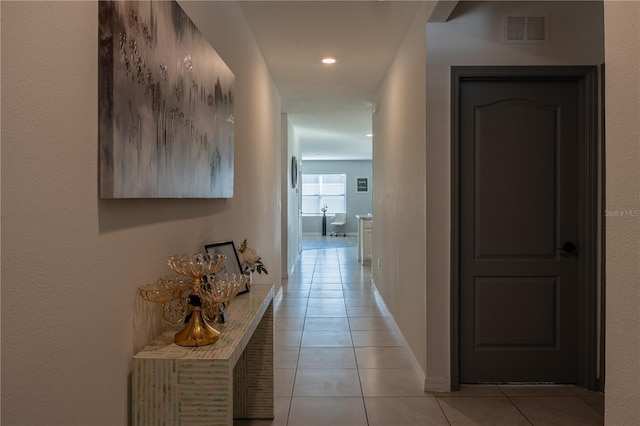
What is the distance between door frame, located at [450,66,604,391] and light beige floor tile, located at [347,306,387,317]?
188 cm

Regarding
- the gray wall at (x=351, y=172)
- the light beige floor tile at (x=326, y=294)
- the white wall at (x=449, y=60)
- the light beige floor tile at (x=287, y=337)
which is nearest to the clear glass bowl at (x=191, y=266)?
the white wall at (x=449, y=60)

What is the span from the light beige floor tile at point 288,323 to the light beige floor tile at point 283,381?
3.32 feet

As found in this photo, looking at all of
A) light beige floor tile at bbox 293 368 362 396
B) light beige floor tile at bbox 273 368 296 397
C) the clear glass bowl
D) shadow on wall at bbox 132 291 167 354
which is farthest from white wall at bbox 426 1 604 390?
shadow on wall at bbox 132 291 167 354

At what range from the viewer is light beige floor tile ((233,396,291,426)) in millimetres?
2406

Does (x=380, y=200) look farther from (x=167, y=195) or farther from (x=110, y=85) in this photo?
(x=110, y=85)

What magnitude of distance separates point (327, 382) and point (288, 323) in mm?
1444

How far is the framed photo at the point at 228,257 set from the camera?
225cm

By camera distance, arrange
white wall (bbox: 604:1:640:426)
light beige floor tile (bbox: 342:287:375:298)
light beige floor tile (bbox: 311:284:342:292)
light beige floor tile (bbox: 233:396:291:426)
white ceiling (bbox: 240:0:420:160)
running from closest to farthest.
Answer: white wall (bbox: 604:1:640:426) < light beige floor tile (bbox: 233:396:291:426) < white ceiling (bbox: 240:0:420:160) < light beige floor tile (bbox: 342:287:375:298) < light beige floor tile (bbox: 311:284:342:292)

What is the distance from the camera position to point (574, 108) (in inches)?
114

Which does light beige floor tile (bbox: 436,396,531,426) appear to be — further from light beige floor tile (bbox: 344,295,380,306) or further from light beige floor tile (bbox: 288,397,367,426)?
light beige floor tile (bbox: 344,295,380,306)

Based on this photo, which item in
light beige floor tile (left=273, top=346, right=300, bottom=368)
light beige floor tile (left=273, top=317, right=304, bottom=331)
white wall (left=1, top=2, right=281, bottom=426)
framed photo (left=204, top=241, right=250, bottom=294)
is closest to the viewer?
white wall (left=1, top=2, right=281, bottom=426)

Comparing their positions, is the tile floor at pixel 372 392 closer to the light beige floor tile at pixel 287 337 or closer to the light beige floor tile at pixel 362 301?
the light beige floor tile at pixel 287 337

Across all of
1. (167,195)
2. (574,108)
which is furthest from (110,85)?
(574,108)

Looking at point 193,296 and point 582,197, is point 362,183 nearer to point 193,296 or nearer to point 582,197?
point 582,197
